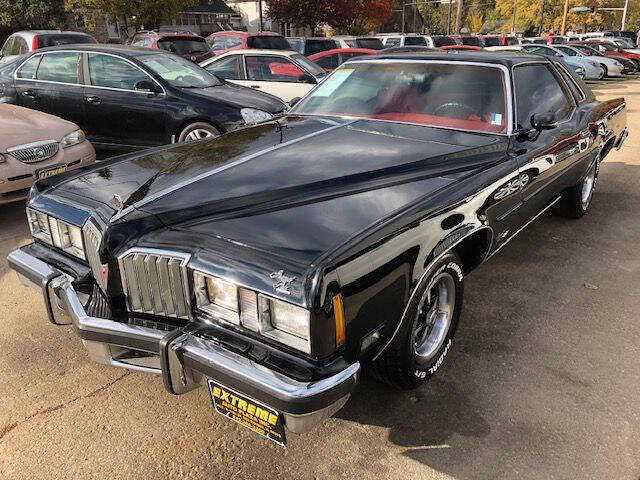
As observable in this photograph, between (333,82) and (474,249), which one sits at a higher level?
(333,82)

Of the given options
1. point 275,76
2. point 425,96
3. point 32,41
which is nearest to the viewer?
point 425,96

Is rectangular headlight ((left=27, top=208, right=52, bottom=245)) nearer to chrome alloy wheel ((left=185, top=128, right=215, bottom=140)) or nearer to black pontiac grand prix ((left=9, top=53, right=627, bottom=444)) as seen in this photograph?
black pontiac grand prix ((left=9, top=53, right=627, bottom=444))

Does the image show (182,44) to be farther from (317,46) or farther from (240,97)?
(240,97)

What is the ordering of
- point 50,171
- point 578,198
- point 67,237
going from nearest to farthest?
point 67,237
point 50,171
point 578,198

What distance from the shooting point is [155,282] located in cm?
227

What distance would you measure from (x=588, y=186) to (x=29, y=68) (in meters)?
7.26

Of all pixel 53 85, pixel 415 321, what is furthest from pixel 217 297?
pixel 53 85

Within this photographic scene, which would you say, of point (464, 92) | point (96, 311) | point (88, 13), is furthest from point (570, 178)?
point (88, 13)

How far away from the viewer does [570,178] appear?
4559mm

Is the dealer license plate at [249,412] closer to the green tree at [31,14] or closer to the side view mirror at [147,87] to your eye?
the side view mirror at [147,87]

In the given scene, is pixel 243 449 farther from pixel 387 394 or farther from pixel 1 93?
pixel 1 93

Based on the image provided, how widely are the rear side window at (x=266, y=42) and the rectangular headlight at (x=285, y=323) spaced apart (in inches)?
454

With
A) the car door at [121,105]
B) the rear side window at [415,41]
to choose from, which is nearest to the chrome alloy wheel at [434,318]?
the car door at [121,105]

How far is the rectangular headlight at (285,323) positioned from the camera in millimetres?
1987
